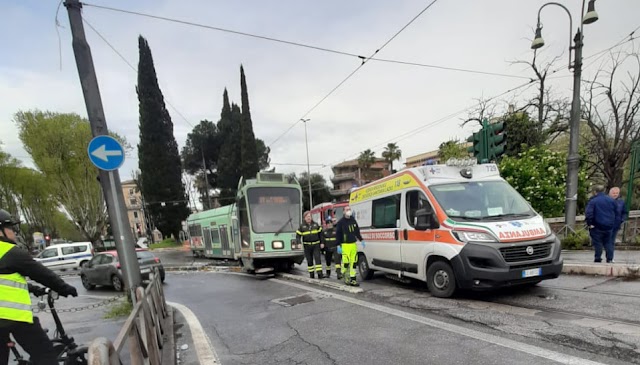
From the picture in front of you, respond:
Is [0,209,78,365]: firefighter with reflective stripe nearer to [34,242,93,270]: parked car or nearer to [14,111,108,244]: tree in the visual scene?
[34,242,93,270]: parked car

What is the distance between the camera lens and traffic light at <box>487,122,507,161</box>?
923 centimetres

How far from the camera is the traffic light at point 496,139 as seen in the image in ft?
30.3

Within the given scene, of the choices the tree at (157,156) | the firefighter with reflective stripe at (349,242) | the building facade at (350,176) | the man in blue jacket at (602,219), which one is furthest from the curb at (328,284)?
the building facade at (350,176)

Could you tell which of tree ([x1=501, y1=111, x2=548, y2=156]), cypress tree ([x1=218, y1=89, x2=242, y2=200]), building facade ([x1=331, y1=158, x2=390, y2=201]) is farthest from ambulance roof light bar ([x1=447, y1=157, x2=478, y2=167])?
building facade ([x1=331, y1=158, x2=390, y2=201])

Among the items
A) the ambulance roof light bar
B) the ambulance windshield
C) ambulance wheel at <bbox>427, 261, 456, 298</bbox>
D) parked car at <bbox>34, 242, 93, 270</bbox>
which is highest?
the ambulance roof light bar

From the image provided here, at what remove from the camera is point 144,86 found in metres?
38.8

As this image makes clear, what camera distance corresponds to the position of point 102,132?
21.6ft

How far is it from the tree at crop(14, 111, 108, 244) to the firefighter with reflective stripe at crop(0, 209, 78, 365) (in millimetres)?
34705

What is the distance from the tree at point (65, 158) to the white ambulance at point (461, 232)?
111ft

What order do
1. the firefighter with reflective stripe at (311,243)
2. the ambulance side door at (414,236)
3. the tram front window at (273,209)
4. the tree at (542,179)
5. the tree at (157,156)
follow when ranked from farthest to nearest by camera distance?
the tree at (157,156) → the tree at (542,179) → the tram front window at (273,209) → the firefighter with reflective stripe at (311,243) → the ambulance side door at (414,236)

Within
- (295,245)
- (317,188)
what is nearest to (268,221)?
(295,245)

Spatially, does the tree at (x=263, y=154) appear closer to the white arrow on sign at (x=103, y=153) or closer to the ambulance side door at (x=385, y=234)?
the ambulance side door at (x=385, y=234)

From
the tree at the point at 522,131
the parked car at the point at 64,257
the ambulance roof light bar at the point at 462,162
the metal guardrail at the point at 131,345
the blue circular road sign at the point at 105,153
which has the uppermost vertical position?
the tree at the point at 522,131

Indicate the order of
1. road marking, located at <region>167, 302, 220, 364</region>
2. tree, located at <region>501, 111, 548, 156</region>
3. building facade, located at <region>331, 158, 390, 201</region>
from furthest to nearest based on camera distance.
Answer: building facade, located at <region>331, 158, 390, 201</region>, tree, located at <region>501, 111, 548, 156</region>, road marking, located at <region>167, 302, 220, 364</region>
